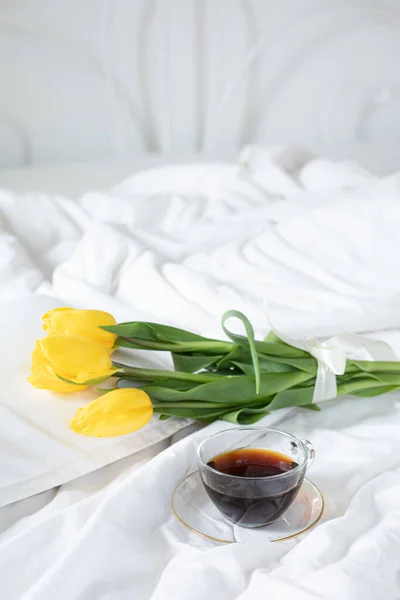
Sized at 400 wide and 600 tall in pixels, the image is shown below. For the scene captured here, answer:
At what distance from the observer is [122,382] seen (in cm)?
79

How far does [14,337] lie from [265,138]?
1.82 m

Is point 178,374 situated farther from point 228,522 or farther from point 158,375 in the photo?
point 228,522

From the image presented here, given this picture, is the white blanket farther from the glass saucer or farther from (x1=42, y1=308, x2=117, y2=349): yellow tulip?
(x1=42, y1=308, x2=117, y2=349): yellow tulip

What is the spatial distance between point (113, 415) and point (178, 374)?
4.3 inches

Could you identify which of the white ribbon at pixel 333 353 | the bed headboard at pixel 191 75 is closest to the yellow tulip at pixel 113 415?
the white ribbon at pixel 333 353

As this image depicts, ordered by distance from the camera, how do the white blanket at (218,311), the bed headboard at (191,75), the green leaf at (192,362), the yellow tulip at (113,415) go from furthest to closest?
the bed headboard at (191,75)
the green leaf at (192,362)
the yellow tulip at (113,415)
the white blanket at (218,311)

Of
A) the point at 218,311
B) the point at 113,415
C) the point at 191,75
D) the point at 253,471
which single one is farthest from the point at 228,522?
the point at 191,75

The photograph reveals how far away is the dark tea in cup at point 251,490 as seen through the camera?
1.95 ft

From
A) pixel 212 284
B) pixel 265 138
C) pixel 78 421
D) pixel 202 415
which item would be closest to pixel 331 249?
pixel 212 284

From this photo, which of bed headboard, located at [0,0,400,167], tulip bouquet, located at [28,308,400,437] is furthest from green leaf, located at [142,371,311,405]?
bed headboard, located at [0,0,400,167]

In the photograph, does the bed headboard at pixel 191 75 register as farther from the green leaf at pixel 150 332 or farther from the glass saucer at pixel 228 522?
the glass saucer at pixel 228 522

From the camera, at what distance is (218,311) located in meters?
1.06

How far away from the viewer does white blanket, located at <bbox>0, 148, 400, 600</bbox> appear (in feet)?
1.78

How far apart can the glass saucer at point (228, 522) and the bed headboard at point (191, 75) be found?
1.88 metres
